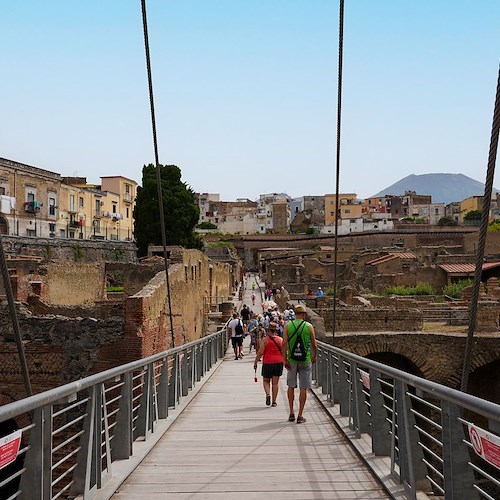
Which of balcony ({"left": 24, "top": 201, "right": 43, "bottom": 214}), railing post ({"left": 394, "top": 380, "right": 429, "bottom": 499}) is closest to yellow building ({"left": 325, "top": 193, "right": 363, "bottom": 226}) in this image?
balcony ({"left": 24, "top": 201, "right": 43, "bottom": 214})

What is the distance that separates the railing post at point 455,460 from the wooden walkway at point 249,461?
117 cm

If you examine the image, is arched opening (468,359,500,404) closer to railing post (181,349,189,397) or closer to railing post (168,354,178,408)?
railing post (181,349,189,397)

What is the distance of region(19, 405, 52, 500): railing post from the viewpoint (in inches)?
175

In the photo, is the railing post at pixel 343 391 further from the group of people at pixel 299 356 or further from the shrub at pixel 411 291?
the shrub at pixel 411 291

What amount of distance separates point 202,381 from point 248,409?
3787mm

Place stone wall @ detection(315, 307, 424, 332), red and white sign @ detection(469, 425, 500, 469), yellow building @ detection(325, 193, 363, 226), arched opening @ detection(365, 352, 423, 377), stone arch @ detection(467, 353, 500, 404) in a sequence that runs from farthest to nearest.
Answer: yellow building @ detection(325, 193, 363, 226) → stone wall @ detection(315, 307, 424, 332) → arched opening @ detection(365, 352, 423, 377) → stone arch @ detection(467, 353, 500, 404) → red and white sign @ detection(469, 425, 500, 469)

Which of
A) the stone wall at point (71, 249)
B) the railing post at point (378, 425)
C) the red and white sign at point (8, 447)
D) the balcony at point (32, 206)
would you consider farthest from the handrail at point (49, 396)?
the balcony at point (32, 206)

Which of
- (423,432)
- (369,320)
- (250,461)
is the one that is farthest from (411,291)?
(423,432)

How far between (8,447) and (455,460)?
2766mm

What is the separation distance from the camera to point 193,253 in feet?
96.4

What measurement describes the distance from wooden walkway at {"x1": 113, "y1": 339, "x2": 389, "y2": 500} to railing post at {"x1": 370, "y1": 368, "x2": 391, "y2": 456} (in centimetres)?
26

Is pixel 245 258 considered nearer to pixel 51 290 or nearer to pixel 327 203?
pixel 327 203

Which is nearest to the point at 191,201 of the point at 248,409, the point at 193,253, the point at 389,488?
the point at 193,253

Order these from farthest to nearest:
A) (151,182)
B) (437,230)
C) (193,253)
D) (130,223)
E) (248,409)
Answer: (437,230)
(130,223)
(151,182)
(193,253)
(248,409)
